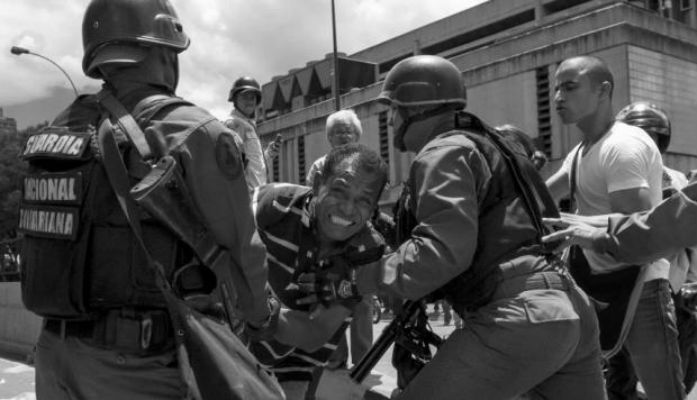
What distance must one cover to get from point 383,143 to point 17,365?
2273 cm

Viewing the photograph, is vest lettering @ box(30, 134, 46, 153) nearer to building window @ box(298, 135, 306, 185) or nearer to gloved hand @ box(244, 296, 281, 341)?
gloved hand @ box(244, 296, 281, 341)

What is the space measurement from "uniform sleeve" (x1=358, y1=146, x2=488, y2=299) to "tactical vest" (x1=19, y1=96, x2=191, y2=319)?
818 millimetres

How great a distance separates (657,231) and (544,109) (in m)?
23.6

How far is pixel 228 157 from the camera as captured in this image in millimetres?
2354

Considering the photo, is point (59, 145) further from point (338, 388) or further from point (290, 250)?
point (338, 388)

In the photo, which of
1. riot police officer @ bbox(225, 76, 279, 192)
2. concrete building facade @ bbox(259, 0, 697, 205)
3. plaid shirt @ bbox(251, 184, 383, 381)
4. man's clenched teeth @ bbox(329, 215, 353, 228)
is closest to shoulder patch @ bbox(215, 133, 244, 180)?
man's clenched teeth @ bbox(329, 215, 353, 228)

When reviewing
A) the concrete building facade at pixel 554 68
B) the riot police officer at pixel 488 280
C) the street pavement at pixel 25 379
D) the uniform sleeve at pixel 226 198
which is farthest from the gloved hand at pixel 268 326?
the concrete building facade at pixel 554 68

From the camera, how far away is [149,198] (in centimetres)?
219

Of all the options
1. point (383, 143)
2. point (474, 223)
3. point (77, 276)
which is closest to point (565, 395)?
point (474, 223)

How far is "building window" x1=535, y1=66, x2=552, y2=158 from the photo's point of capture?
25250 mm

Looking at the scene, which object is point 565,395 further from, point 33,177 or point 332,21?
point 332,21

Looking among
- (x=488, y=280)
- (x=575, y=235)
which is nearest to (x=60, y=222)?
(x=488, y=280)

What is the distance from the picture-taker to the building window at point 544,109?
82.8 ft

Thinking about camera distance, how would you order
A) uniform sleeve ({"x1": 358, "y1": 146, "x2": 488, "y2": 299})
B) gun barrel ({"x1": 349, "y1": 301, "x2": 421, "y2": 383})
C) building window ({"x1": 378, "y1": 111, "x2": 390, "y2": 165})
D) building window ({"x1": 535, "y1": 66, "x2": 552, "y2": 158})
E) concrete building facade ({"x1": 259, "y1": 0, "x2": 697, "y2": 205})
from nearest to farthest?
uniform sleeve ({"x1": 358, "y1": 146, "x2": 488, "y2": 299}), gun barrel ({"x1": 349, "y1": 301, "x2": 421, "y2": 383}), concrete building facade ({"x1": 259, "y1": 0, "x2": 697, "y2": 205}), building window ({"x1": 535, "y1": 66, "x2": 552, "y2": 158}), building window ({"x1": 378, "y1": 111, "x2": 390, "y2": 165})
